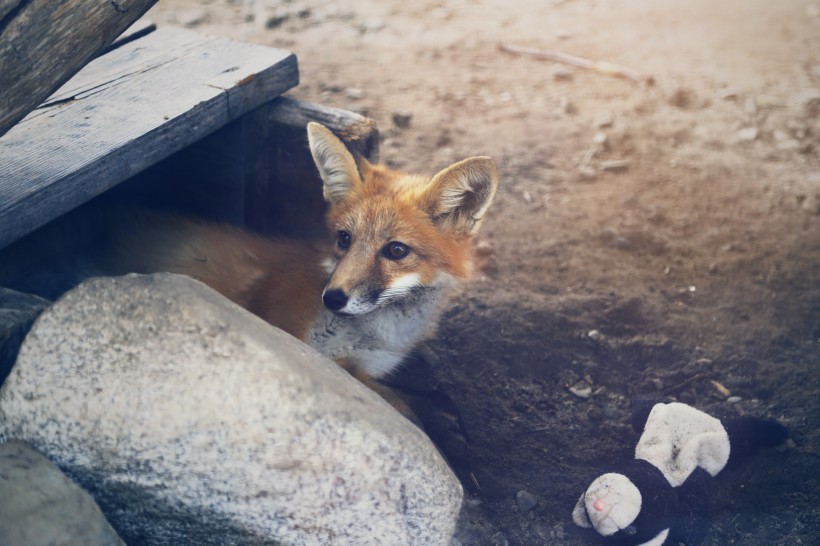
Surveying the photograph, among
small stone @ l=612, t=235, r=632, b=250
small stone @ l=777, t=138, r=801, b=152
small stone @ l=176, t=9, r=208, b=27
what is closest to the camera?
small stone @ l=612, t=235, r=632, b=250

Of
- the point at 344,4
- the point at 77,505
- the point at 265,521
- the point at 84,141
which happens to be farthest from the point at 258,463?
the point at 344,4

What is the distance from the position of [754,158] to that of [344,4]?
3.88 meters

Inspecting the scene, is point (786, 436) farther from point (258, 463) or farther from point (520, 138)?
point (520, 138)

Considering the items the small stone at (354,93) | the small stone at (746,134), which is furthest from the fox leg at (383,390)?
the small stone at (746,134)

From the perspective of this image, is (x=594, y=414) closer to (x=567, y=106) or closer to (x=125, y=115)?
(x=125, y=115)

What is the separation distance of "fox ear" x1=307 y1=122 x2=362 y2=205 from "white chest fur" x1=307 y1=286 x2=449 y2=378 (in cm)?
55

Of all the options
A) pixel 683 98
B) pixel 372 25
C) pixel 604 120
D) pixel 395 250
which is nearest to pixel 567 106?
pixel 604 120

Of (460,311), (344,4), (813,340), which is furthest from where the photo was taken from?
(344,4)

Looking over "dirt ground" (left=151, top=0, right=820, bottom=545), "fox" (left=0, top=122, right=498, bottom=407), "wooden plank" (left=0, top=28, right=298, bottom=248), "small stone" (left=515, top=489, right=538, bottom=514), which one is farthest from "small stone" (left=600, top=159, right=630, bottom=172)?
"small stone" (left=515, top=489, right=538, bottom=514)

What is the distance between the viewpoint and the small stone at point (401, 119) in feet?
17.2

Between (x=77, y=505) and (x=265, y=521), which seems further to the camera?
(x=265, y=521)

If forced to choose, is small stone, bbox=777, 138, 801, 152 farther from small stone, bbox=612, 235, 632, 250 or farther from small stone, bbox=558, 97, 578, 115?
small stone, bbox=612, 235, 632, 250

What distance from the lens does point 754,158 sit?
5066 mm

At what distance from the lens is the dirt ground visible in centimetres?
318
